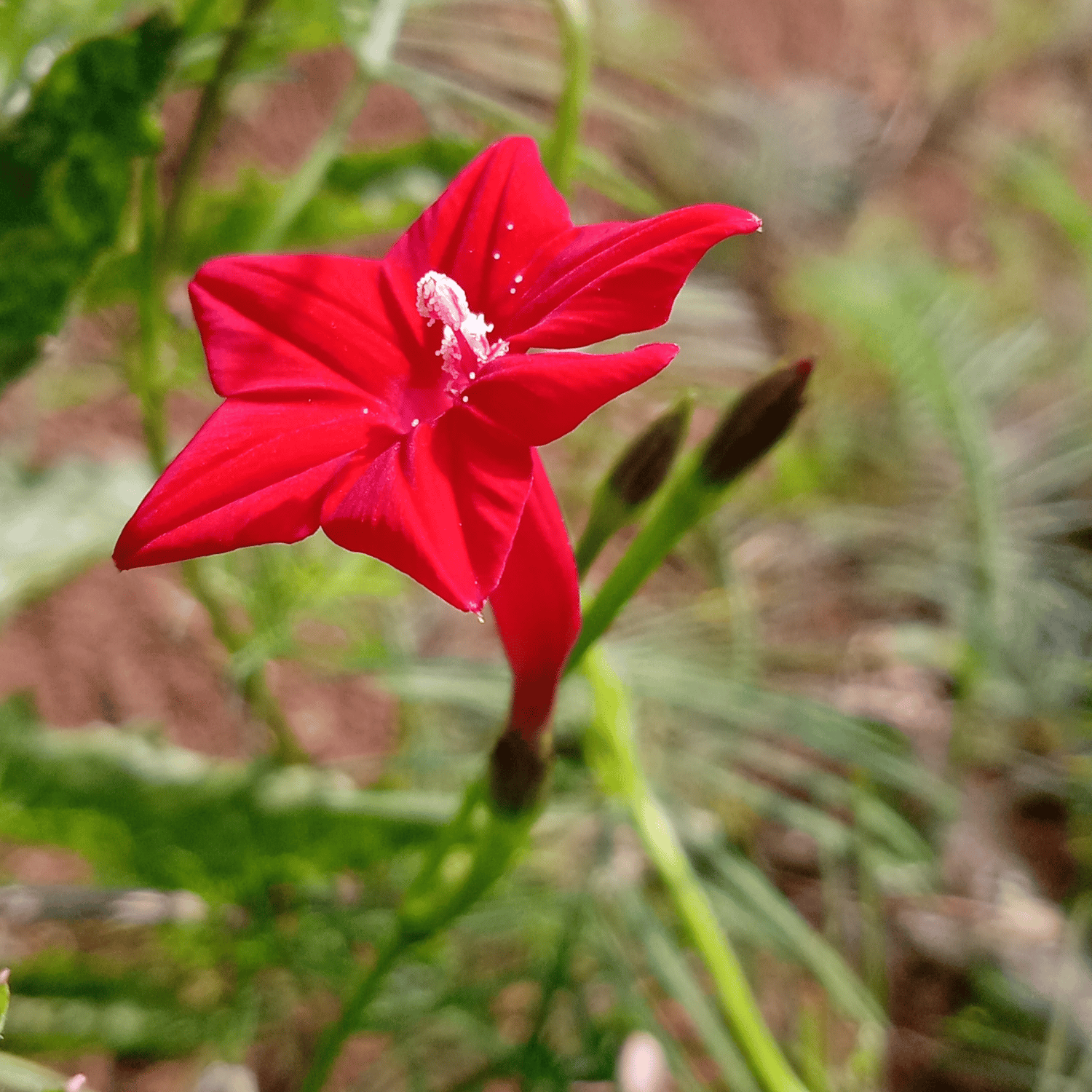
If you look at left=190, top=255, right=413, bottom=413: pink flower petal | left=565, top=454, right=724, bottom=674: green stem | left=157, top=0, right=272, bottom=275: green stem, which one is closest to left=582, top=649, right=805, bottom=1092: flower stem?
left=565, top=454, right=724, bottom=674: green stem

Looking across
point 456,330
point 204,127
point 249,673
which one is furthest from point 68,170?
point 249,673

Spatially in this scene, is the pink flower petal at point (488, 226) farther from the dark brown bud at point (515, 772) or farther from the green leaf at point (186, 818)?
the green leaf at point (186, 818)

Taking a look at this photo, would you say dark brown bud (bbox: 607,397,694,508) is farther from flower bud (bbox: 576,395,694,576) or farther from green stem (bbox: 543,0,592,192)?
green stem (bbox: 543,0,592,192)

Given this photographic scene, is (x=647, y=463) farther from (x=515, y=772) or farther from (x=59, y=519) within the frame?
(x=59, y=519)

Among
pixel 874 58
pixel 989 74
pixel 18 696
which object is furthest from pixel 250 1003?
pixel 989 74

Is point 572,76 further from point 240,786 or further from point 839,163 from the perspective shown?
point 839,163

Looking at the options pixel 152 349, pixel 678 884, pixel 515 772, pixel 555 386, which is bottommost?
pixel 678 884
